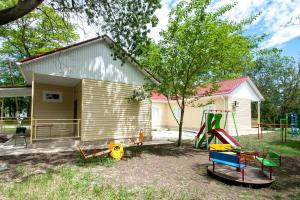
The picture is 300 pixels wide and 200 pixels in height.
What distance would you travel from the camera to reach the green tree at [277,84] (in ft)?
109

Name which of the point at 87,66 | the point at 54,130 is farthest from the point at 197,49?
the point at 54,130

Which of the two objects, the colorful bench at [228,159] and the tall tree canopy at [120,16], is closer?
the colorful bench at [228,159]

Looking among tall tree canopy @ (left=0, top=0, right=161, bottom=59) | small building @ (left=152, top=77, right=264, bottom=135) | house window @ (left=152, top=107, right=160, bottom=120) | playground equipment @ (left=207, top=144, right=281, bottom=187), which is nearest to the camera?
playground equipment @ (left=207, top=144, right=281, bottom=187)

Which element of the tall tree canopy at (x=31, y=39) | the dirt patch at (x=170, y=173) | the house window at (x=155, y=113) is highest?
the tall tree canopy at (x=31, y=39)

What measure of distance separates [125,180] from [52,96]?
10058 mm

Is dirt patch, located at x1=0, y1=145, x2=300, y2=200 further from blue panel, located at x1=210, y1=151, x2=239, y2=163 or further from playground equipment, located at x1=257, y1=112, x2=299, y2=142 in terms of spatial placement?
playground equipment, located at x1=257, y1=112, x2=299, y2=142

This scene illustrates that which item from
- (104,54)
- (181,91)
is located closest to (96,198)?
(181,91)

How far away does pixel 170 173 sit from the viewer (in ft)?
22.9

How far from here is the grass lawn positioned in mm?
5117

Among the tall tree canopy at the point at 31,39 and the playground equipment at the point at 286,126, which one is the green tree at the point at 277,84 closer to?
the playground equipment at the point at 286,126

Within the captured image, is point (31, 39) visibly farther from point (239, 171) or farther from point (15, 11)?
point (239, 171)

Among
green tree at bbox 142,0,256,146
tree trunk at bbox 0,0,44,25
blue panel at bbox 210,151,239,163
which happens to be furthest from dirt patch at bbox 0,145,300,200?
tree trunk at bbox 0,0,44,25

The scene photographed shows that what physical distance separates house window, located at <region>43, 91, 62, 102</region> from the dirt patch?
5.63 metres

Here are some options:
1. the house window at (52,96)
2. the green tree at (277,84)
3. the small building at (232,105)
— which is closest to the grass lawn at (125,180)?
the house window at (52,96)
